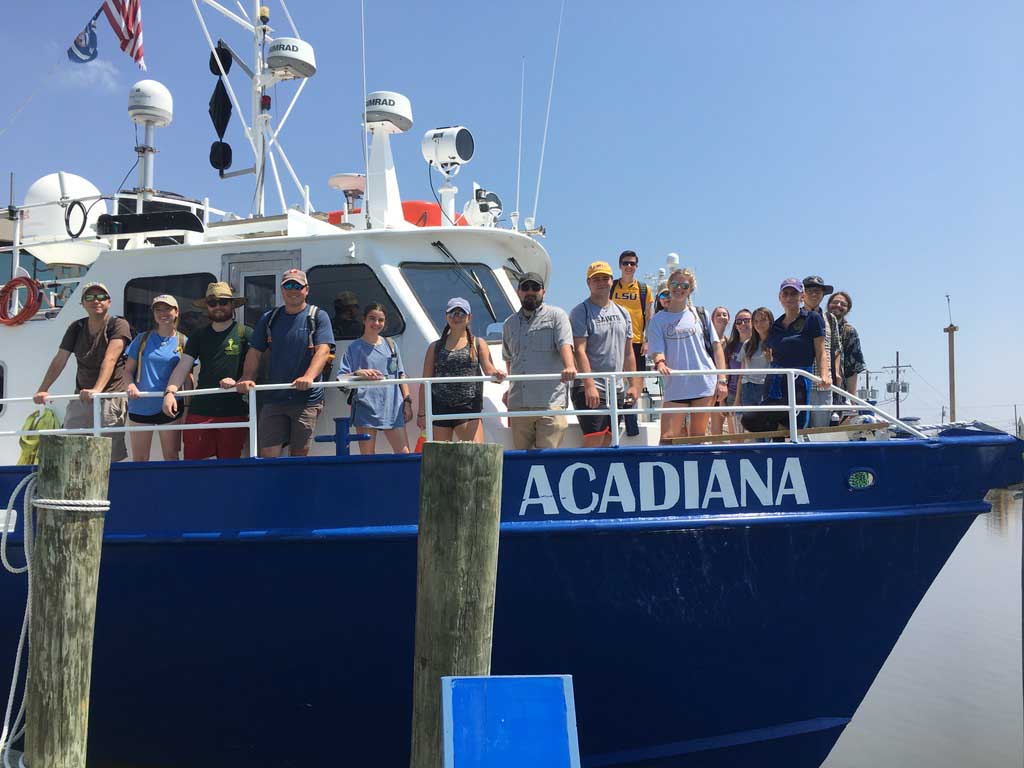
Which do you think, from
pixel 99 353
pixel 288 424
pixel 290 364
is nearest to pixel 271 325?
pixel 290 364

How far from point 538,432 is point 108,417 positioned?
2975 millimetres

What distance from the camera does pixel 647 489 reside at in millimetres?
4891

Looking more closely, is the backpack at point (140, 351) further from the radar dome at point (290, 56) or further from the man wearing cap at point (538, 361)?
the radar dome at point (290, 56)

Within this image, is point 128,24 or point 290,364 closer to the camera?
point 290,364

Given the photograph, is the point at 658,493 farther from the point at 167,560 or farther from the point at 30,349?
the point at 30,349

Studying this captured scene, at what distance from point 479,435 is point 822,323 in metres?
2.32

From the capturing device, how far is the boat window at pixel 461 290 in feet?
20.7

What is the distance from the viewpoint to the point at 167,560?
5219mm

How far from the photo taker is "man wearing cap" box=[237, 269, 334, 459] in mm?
5414

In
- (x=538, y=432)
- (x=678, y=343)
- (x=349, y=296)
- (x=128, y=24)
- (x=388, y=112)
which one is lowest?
(x=538, y=432)

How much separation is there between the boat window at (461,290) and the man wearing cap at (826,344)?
7.14 feet

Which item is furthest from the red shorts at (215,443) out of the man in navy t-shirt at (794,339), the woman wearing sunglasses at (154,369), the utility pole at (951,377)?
the utility pole at (951,377)

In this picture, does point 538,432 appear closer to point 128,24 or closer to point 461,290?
point 461,290

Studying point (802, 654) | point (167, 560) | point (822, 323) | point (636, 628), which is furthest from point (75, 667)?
point (822, 323)
